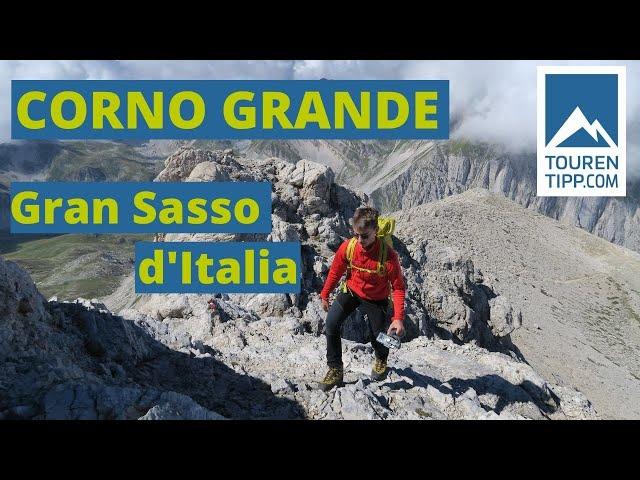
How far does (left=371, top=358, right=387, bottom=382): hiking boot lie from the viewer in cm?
891

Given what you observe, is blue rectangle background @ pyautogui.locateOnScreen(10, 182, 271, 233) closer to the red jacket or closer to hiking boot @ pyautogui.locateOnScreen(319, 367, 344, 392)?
hiking boot @ pyautogui.locateOnScreen(319, 367, 344, 392)

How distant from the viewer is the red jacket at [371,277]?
7.58m

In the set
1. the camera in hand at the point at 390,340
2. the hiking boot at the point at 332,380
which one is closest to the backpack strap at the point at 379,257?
the camera in hand at the point at 390,340

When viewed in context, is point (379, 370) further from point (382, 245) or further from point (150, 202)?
point (150, 202)

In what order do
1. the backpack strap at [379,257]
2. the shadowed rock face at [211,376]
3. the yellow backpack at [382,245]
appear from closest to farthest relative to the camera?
the shadowed rock face at [211,376], the yellow backpack at [382,245], the backpack strap at [379,257]

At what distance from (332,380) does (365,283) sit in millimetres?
2102

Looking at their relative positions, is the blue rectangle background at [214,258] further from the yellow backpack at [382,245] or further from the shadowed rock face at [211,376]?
the yellow backpack at [382,245]

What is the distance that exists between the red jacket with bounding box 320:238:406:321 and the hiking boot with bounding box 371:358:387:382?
5.34 ft

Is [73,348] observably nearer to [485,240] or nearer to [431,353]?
[431,353]

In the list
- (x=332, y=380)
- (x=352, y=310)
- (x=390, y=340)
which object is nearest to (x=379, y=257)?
(x=352, y=310)

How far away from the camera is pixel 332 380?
8.46m

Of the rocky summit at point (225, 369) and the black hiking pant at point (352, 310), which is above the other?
the black hiking pant at point (352, 310)
